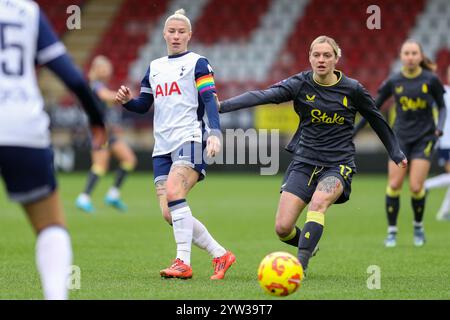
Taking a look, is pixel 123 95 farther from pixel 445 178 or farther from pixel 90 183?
pixel 445 178

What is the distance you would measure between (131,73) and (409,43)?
1883cm

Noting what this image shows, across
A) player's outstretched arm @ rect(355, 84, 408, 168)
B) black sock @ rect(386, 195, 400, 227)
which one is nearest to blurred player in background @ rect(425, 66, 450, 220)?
black sock @ rect(386, 195, 400, 227)

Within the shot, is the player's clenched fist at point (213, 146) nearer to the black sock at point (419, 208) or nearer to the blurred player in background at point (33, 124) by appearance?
the blurred player in background at point (33, 124)

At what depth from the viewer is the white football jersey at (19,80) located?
460 centimetres

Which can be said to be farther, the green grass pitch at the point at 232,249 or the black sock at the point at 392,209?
the black sock at the point at 392,209

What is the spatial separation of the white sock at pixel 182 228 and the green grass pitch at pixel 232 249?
0.28 meters

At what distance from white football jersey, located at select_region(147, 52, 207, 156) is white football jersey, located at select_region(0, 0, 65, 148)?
279 cm

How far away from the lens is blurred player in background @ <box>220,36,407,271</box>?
736 centimetres

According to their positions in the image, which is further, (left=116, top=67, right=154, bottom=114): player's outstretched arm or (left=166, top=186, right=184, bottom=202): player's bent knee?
(left=116, top=67, right=154, bottom=114): player's outstretched arm

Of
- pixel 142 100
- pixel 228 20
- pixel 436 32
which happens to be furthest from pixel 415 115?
pixel 228 20

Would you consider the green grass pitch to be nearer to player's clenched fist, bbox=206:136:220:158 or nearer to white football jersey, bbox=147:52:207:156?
player's clenched fist, bbox=206:136:220:158

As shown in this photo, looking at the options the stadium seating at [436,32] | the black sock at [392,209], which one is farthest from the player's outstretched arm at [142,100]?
the stadium seating at [436,32]

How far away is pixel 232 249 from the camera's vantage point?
10094mm

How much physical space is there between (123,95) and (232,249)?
3.27 m
